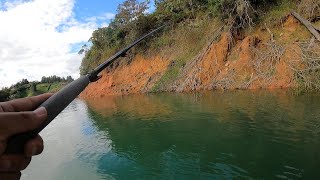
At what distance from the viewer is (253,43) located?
22.4 metres

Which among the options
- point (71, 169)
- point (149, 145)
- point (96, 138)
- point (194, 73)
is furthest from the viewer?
point (194, 73)

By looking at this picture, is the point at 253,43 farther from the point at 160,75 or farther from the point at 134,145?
the point at 134,145

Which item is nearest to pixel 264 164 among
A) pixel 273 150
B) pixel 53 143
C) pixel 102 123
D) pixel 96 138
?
pixel 273 150

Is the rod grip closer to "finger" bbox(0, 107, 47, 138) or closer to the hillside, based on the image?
"finger" bbox(0, 107, 47, 138)

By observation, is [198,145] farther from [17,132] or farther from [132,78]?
[132,78]

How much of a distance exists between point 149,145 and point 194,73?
1458 cm

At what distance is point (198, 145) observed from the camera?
9039 mm

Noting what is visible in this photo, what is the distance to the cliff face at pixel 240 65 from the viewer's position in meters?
19.6

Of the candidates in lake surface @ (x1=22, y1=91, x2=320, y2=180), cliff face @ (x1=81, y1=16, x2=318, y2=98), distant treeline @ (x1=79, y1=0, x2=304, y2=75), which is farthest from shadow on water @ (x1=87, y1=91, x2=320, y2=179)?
distant treeline @ (x1=79, y1=0, x2=304, y2=75)

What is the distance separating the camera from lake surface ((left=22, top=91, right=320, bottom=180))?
7234 millimetres

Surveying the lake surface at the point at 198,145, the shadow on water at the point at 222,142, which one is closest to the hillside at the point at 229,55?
the shadow on water at the point at 222,142

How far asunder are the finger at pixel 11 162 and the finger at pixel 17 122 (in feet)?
0.30

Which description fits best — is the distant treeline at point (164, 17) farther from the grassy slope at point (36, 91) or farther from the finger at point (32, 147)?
the finger at point (32, 147)

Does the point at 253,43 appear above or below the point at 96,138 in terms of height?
above
